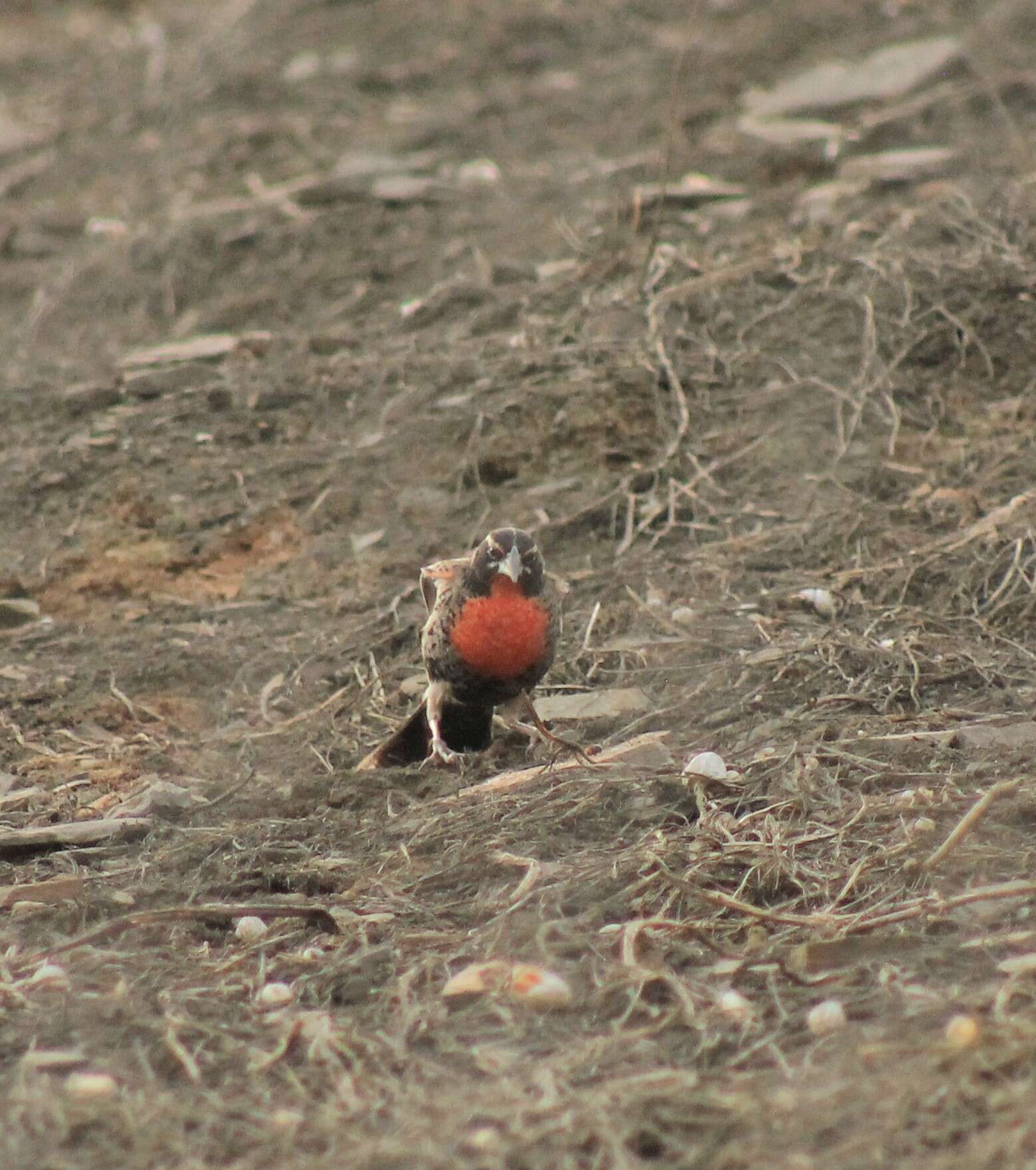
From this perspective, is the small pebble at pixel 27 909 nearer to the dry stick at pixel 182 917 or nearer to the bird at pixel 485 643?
the dry stick at pixel 182 917

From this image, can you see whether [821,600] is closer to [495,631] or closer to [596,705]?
[596,705]

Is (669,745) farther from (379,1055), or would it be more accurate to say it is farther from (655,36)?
(655,36)

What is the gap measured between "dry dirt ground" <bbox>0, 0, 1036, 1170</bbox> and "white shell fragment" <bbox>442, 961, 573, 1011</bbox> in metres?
0.03

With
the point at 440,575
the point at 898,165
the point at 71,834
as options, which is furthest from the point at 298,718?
the point at 898,165

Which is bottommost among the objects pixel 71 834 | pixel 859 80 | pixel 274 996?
pixel 71 834

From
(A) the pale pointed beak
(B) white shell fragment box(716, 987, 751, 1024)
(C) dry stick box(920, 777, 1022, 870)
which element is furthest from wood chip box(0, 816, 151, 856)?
(C) dry stick box(920, 777, 1022, 870)

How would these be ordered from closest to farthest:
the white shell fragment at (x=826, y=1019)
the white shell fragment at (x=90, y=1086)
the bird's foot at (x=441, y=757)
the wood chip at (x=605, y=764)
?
the white shell fragment at (x=90, y=1086) < the white shell fragment at (x=826, y=1019) < the wood chip at (x=605, y=764) < the bird's foot at (x=441, y=757)

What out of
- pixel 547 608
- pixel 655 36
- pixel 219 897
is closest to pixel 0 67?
pixel 655 36

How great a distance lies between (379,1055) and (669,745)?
2056 mm

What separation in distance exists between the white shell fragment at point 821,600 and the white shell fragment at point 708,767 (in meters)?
1.36

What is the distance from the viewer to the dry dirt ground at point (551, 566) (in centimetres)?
405

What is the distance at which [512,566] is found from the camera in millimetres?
6133

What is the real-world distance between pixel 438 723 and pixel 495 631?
1.48ft

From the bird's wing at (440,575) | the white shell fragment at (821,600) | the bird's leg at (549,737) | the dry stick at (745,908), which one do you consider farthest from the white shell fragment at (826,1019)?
the white shell fragment at (821,600)
